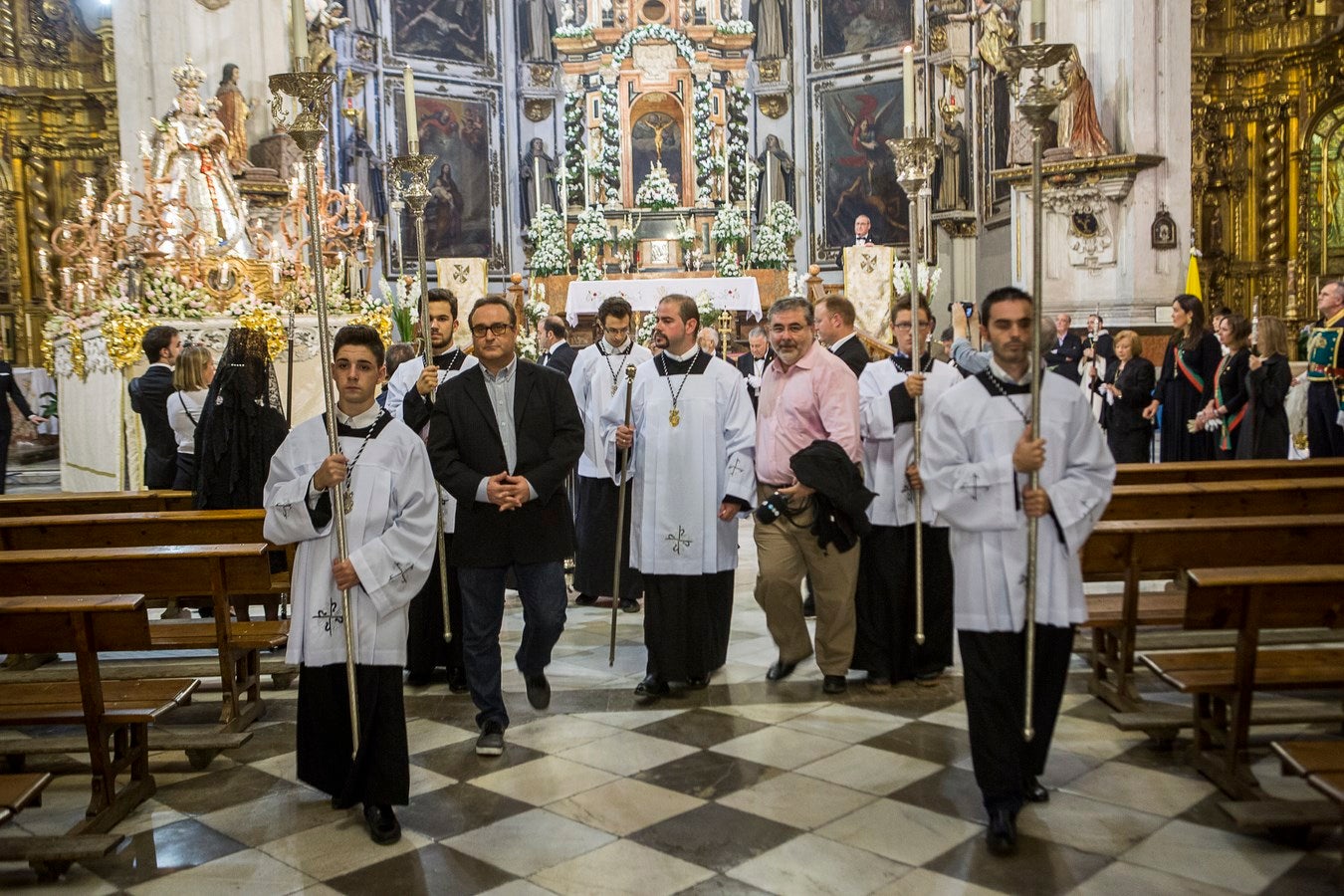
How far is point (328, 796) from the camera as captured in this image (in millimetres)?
4609

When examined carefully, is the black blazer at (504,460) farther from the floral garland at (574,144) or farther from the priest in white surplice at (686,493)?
the floral garland at (574,144)

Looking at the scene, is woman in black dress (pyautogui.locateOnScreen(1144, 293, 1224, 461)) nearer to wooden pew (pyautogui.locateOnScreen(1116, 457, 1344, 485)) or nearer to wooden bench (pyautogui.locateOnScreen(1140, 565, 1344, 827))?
wooden pew (pyautogui.locateOnScreen(1116, 457, 1344, 485))

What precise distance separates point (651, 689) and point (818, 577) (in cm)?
95

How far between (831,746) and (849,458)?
51.5 inches

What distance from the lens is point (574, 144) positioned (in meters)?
22.8

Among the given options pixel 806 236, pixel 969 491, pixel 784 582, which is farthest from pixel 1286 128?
pixel 969 491

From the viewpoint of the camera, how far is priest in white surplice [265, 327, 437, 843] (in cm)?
414

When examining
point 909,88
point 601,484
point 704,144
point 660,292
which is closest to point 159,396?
point 601,484

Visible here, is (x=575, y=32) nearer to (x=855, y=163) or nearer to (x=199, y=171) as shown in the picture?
(x=855, y=163)

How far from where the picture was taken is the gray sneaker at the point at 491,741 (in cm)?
504

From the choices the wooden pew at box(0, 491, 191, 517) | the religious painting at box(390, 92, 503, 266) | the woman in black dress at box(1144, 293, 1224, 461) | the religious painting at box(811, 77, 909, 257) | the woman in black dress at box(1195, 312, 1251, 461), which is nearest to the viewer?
the wooden pew at box(0, 491, 191, 517)

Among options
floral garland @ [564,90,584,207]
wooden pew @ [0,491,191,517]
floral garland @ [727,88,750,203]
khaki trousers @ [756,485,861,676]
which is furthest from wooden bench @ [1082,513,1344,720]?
floral garland @ [564,90,584,207]

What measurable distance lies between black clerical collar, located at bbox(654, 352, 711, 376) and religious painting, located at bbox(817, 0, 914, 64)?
1741 centimetres

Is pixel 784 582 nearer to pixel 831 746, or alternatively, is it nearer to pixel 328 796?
pixel 831 746
